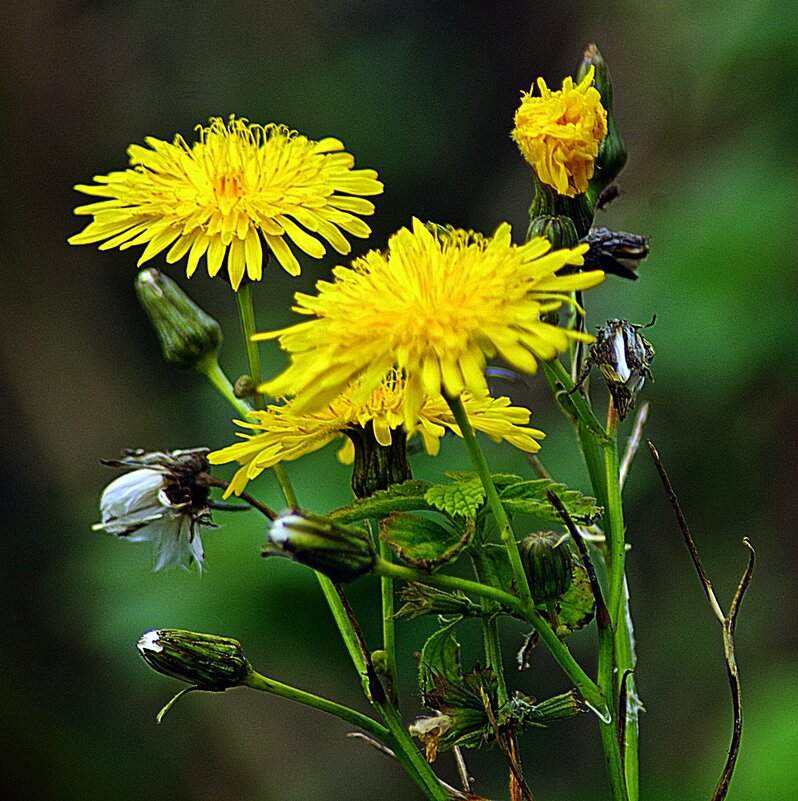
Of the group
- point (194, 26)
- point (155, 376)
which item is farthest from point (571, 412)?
point (194, 26)

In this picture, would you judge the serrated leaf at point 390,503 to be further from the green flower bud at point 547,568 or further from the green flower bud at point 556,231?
the green flower bud at point 556,231

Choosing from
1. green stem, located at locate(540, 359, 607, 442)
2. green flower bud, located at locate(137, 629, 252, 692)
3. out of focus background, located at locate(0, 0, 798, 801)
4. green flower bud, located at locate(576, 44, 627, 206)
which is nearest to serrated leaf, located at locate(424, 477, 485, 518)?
green stem, located at locate(540, 359, 607, 442)

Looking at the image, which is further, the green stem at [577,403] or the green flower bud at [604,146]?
the green flower bud at [604,146]

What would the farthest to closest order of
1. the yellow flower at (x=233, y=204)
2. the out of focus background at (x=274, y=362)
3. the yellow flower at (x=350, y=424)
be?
the out of focus background at (x=274, y=362), the yellow flower at (x=233, y=204), the yellow flower at (x=350, y=424)

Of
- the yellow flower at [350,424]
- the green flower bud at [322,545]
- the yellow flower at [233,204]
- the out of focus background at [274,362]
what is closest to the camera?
the green flower bud at [322,545]

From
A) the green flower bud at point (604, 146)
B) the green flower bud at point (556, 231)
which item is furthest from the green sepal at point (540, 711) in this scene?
the green flower bud at point (604, 146)

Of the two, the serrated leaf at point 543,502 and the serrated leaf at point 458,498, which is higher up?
the serrated leaf at point 458,498

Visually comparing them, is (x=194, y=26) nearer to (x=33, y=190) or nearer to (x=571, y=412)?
(x=33, y=190)
